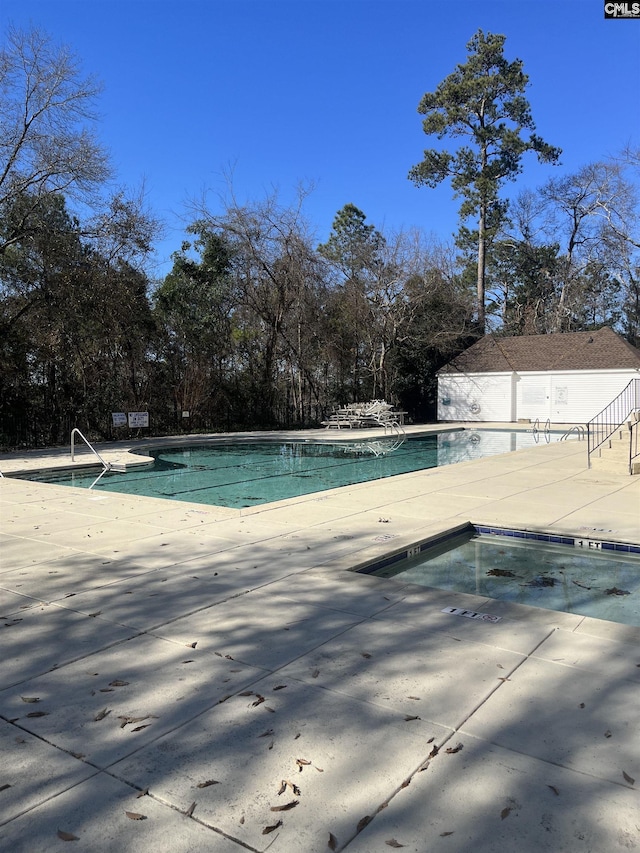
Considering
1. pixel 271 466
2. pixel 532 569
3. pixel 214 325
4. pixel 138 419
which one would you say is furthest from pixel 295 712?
pixel 214 325

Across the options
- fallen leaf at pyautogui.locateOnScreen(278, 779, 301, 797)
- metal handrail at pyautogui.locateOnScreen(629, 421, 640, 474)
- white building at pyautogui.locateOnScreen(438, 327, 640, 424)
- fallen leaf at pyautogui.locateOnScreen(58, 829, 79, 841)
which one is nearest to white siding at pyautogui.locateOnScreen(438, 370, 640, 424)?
white building at pyautogui.locateOnScreen(438, 327, 640, 424)

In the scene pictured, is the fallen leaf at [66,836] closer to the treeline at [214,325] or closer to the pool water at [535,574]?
the pool water at [535,574]

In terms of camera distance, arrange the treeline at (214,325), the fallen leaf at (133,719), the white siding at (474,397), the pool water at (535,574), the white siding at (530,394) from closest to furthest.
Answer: the fallen leaf at (133,719) → the pool water at (535,574) → the treeline at (214,325) → the white siding at (530,394) → the white siding at (474,397)

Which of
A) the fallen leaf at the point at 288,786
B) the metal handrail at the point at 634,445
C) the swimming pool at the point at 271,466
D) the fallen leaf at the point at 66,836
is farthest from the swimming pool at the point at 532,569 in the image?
the metal handrail at the point at 634,445

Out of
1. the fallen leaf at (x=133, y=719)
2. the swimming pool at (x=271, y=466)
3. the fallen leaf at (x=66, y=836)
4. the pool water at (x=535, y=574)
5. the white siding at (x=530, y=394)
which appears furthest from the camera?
the white siding at (x=530, y=394)

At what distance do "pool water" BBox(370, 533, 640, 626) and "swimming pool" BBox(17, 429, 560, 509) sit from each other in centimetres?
371

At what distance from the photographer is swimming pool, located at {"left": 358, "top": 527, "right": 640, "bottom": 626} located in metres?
4.54

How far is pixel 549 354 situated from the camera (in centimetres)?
2717

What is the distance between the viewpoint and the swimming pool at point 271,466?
9.79m

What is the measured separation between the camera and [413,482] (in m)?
9.37

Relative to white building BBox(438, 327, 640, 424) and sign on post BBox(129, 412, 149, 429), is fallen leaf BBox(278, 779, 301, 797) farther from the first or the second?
white building BBox(438, 327, 640, 424)

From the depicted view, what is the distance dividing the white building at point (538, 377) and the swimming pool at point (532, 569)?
836 inches

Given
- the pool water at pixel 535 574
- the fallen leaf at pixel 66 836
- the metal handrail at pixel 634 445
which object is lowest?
the pool water at pixel 535 574

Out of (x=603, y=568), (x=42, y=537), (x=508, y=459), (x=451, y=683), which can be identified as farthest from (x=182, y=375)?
(x=451, y=683)
